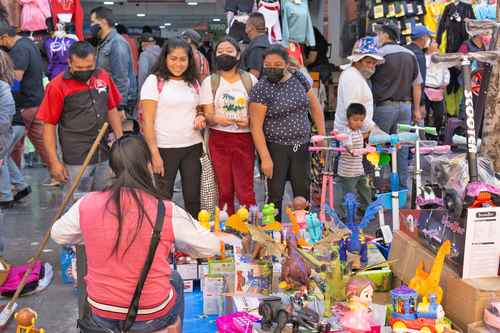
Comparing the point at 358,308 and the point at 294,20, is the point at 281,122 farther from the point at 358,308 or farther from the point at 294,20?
the point at 294,20

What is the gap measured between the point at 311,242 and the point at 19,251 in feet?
9.03

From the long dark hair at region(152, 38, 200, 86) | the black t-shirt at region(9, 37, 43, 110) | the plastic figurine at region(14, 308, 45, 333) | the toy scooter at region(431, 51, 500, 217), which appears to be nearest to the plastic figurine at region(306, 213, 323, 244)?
the toy scooter at region(431, 51, 500, 217)

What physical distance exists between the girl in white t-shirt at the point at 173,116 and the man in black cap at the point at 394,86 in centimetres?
241

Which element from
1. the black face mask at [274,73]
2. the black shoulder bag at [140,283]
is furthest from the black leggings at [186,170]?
the black shoulder bag at [140,283]

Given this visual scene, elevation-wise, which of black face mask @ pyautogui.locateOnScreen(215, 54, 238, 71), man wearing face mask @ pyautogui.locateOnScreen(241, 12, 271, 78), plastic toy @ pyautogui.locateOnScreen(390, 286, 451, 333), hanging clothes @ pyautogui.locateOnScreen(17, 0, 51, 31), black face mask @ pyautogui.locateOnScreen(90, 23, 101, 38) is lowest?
plastic toy @ pyautogui.locateOnScreen(390, 286, 451, 333)

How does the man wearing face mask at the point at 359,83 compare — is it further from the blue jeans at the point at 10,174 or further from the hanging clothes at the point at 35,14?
the hanging clothes at the point at 35,14

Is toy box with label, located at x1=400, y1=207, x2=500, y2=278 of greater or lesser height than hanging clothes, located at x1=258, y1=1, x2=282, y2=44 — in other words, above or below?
below

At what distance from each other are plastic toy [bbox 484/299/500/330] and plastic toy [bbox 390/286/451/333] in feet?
0.53

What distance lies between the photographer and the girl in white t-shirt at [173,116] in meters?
4.36

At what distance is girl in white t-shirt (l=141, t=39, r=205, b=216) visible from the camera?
172 inches

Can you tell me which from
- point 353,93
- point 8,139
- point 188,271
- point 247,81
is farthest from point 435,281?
point 8,139

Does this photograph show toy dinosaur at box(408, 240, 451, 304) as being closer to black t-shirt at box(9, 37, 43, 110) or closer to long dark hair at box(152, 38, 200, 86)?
long dark hair at box(152, 38, 200, 86)

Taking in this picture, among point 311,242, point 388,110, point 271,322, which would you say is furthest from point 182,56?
point 388,110

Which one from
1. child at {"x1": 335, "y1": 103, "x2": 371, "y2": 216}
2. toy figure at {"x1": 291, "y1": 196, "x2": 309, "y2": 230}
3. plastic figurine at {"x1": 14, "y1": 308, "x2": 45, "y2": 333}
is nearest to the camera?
plastic figurine at {"x1": 14, "y1": 308, "x2": 45, "y2": 333}
